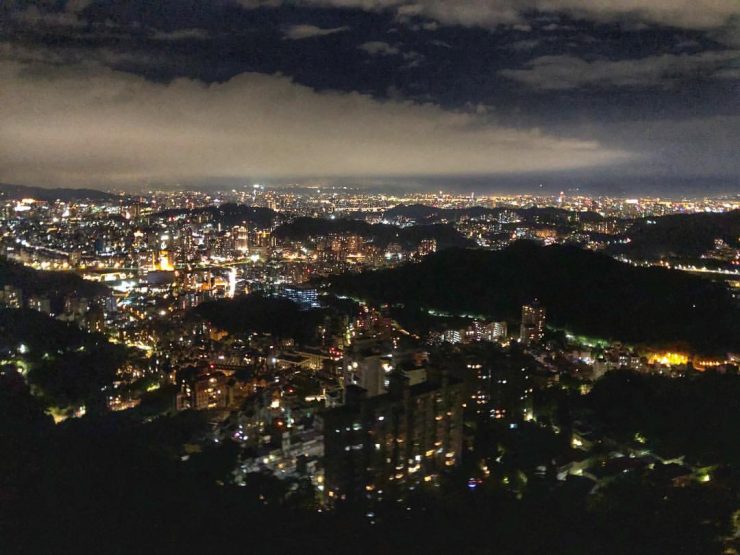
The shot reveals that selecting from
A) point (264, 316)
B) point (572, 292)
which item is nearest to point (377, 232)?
point (264, 316)

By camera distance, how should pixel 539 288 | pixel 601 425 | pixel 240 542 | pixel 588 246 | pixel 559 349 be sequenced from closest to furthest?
pixel 240 542
pixel 601 425
pixel 559 349
pixel 539 288
pixel 588 246

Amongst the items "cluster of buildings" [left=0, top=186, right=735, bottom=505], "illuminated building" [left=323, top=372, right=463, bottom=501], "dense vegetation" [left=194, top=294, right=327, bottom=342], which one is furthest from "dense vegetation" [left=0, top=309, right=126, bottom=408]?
"illuminated building" [left=323, top=372, right=463, bottom=501]

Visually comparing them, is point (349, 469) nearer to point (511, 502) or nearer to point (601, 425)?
point (511, 502)

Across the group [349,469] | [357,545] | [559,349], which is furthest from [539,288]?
[357,545]

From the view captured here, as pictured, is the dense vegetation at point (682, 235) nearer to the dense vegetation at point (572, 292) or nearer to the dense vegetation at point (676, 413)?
the dense vegetation at point (572, 292)

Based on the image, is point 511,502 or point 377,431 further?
point 377,431

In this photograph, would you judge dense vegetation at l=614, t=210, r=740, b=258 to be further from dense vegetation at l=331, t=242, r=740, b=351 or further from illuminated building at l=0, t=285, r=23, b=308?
illuminated building at l=0, t=285, r=23, b=308

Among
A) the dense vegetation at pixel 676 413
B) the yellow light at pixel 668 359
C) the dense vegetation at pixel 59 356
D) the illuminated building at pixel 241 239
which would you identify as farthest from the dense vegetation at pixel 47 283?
the yellow light at pixel 668 359
